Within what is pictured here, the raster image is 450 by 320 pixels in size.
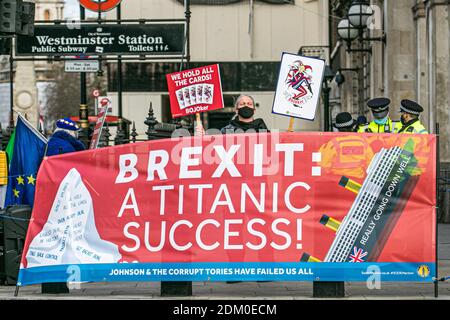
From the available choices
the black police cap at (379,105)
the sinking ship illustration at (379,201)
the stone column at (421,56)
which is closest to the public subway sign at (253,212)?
the sinking ship illustration at (379,201)

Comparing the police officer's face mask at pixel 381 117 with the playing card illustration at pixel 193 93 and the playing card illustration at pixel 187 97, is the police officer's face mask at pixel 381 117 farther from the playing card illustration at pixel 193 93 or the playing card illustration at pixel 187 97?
the playing card illustration at pixel 187 97

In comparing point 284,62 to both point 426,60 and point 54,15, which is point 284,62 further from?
point 54,15

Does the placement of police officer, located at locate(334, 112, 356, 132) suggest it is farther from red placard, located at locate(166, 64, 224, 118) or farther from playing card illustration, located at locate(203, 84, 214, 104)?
playing card illustration, located at locate(203, 84, 214, 104)

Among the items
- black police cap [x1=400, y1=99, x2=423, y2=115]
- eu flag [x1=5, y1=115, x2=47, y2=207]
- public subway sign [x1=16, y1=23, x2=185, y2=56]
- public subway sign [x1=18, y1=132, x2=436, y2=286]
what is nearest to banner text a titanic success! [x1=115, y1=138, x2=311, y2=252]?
public subway sign [x1=18, y1=132, x2=436, y2=286]

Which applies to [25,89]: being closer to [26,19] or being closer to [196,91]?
[26,19]

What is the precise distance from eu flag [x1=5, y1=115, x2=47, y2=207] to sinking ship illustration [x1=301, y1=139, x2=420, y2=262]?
4076 millimetres

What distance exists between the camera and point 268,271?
9.48m

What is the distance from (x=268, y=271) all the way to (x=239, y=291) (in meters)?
0.95

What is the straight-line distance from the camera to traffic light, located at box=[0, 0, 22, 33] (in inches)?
651

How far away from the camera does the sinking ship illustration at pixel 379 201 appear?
9.45 m

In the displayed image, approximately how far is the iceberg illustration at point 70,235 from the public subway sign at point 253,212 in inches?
0.4

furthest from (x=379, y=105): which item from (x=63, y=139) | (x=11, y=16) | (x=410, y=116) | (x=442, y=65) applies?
(x=442, y=65)
